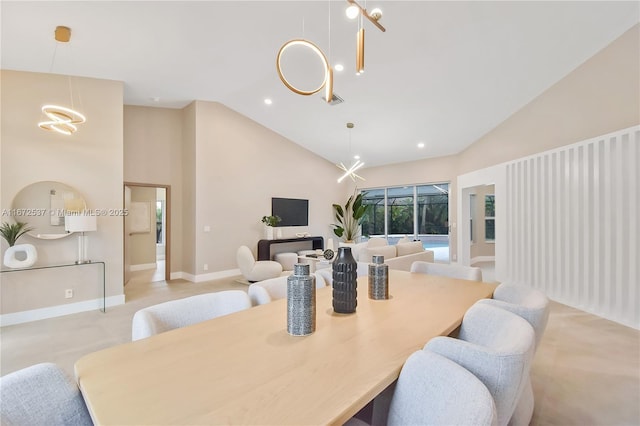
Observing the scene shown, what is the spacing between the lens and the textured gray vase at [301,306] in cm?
124

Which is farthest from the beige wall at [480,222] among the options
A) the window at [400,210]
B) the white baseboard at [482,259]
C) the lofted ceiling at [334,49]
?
the lofted ceiling at [334,49]

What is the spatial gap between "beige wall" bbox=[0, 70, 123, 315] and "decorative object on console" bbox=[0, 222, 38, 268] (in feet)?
0.43

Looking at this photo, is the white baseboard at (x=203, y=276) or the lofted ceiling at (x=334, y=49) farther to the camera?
the white baseboard at (x=203, y=276)

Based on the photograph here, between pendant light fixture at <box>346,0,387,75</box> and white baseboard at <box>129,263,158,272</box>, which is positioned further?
white baseboard at <box>129,263,158,272</box>

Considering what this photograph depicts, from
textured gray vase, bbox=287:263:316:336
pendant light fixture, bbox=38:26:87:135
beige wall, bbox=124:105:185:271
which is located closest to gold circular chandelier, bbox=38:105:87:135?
pendant light fixture, bbox=38:26:87:135

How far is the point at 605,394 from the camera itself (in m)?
2.19

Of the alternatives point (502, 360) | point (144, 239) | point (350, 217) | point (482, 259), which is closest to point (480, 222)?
point (482, 259)

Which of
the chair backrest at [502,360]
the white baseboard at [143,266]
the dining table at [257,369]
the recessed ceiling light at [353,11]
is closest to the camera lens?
the dining table at [257,369]

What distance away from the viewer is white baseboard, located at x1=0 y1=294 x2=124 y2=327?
3762 millimetres

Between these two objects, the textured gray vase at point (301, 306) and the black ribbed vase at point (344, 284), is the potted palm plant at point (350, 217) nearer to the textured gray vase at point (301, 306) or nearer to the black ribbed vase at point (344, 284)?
the black ribbed vase at point (344, 284)

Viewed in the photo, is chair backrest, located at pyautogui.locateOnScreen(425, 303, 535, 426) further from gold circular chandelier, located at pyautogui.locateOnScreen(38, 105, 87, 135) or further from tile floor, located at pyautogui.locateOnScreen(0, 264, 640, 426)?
gold circular chandelier, located at pyautogui.locateOnScreen(38, 105, 87, 135)

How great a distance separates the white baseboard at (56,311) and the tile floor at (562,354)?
143mm

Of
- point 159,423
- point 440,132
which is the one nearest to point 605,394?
point 159,423

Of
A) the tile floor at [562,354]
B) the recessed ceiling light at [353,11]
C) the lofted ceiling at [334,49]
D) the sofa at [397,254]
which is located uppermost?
the lofted ceiling at [334,49]
